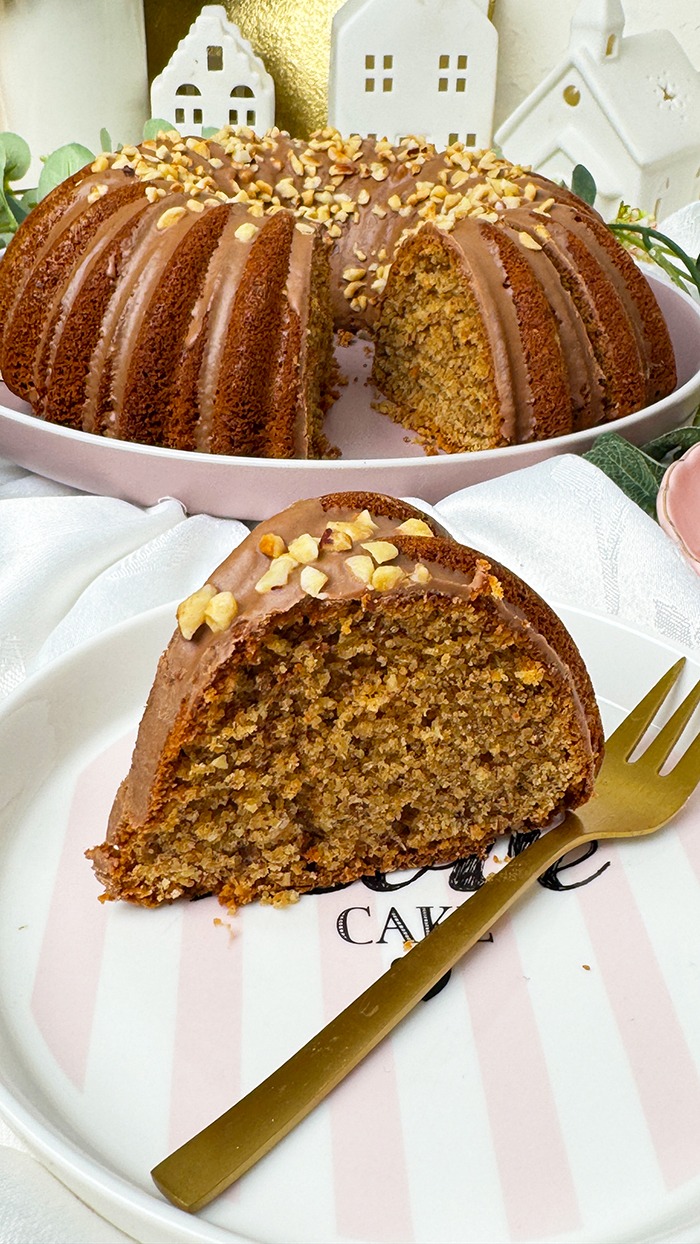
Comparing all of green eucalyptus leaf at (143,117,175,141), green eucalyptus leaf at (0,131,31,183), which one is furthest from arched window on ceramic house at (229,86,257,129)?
green eucalyptus leaf at (0,131,31,183)

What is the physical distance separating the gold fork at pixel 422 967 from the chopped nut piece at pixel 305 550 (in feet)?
1.20

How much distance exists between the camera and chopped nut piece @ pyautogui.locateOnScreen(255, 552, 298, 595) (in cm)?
110

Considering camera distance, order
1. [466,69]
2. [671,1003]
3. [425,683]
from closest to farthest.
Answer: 1. [671,1003]
2. [425,683]
3. [466,69]

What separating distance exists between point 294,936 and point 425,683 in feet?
0.92

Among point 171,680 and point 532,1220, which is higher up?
point 171,680

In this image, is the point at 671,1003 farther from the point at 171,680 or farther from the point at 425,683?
the point at 171,680

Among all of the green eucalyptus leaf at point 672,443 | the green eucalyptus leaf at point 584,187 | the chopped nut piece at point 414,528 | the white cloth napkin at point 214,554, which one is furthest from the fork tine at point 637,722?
the green eucalyptus leaf at point 584,187

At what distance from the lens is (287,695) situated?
1152mm

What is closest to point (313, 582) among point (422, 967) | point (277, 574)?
point (277, 574)

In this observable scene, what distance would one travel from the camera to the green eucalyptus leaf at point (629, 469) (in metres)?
1.88

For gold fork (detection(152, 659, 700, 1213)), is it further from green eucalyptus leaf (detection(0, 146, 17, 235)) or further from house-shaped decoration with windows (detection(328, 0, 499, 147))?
house-shaped decoration with windows (detection(328, 0, 499, 147))

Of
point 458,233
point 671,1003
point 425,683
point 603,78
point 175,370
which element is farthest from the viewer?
point 603,78

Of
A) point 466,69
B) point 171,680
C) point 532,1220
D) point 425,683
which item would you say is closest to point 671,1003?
point 532,1220

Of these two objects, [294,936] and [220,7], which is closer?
[294,936]
